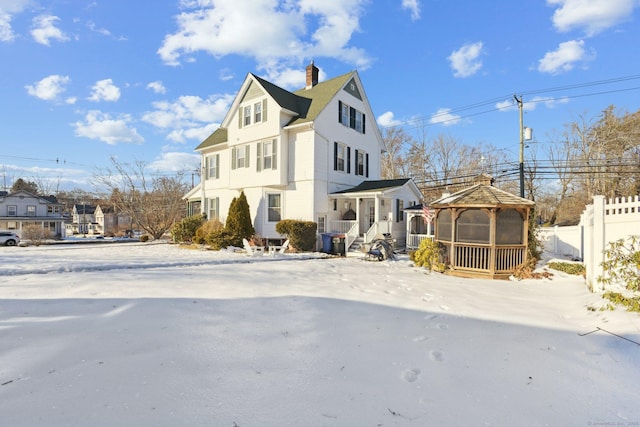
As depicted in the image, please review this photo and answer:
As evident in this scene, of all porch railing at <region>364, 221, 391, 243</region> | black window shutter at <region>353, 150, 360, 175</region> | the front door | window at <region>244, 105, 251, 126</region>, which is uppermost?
window at <region>244, 105, 251, 126</region>

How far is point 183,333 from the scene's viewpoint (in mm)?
4477

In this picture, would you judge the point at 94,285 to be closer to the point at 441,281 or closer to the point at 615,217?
the point at 441,281

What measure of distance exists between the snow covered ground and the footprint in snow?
0.08 ft

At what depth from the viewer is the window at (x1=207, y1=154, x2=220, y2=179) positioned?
22906 mm

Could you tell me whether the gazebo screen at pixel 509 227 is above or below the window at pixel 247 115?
below

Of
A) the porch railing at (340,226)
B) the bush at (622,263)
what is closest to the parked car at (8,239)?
the porch railing at (340,226)

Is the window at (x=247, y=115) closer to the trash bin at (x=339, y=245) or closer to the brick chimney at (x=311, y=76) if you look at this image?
the brick chimney at (x=311, y=76)

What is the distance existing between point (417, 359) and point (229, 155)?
→ 19.4 meters

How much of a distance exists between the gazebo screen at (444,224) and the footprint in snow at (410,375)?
9.03m

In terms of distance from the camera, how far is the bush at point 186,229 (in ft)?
70.4

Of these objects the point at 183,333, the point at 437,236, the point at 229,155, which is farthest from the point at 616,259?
the point at 229,155

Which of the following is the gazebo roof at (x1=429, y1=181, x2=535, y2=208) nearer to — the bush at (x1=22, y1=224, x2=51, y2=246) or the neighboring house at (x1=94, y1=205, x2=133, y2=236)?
the bush at (x1=22, y1=224, x2=51, y2=246)

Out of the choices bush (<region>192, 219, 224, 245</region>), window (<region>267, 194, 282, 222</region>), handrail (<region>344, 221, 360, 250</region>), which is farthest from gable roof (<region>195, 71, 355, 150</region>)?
bush (<region>192, 219, 224, 245</region>)

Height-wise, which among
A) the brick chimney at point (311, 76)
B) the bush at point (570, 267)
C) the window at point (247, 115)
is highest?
the brick chimney at point (311, 76)
